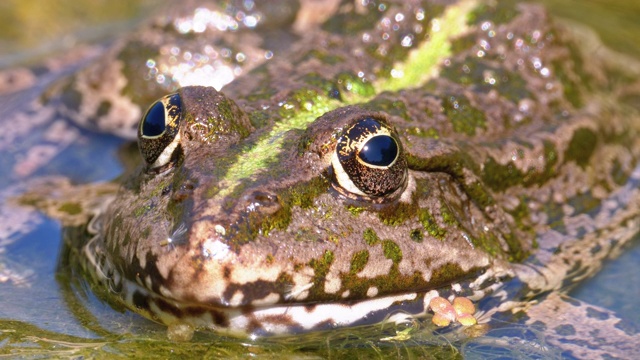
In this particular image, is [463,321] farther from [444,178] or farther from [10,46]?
[10,46]

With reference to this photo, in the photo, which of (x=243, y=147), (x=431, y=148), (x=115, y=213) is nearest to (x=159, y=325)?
(x=115, y=213)

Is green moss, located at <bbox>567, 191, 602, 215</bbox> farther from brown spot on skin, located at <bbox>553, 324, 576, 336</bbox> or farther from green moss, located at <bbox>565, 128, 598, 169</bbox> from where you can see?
brown spot on skin, located at <bbox>553, 324, 576, 336</bbox>

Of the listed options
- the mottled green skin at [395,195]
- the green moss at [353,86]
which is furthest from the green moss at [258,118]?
the green moss at [353,86]

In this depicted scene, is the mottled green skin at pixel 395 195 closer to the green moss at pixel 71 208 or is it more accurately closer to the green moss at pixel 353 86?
the green moss at pixel 353 86

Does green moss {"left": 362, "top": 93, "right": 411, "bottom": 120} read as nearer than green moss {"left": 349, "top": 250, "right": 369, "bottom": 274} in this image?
No

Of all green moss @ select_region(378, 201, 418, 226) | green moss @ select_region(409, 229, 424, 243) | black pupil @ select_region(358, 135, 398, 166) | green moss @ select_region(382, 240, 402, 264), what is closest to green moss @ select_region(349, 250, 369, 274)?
green moss @ select_region(382, 240, 402, 264)

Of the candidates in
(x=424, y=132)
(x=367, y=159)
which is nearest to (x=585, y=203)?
(x=424, y=132)
